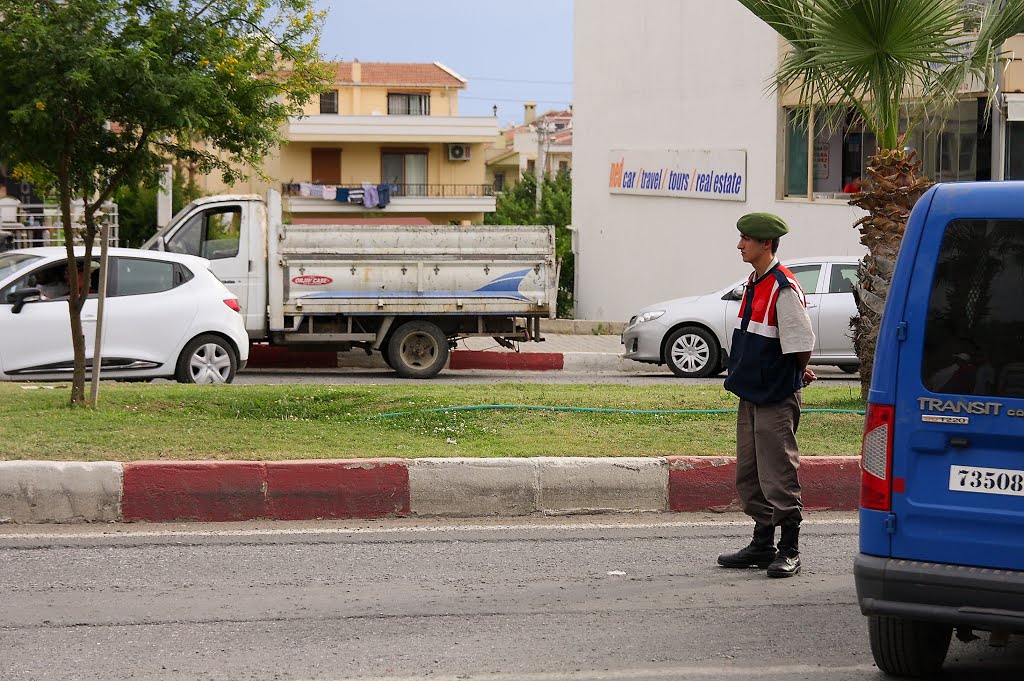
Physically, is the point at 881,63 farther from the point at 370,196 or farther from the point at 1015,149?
the point at 370,196

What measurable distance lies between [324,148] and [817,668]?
5641 centimetres

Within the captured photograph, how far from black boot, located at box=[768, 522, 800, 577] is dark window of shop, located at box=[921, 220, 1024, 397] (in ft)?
6.61

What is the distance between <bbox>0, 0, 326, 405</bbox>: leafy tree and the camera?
8664 millimetres

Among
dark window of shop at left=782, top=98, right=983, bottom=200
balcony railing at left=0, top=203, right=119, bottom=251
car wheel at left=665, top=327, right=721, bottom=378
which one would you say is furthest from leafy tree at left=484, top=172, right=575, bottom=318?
car wheel at left=665, top=327, right=721, bottom=378

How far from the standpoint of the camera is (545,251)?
16688 millimetres

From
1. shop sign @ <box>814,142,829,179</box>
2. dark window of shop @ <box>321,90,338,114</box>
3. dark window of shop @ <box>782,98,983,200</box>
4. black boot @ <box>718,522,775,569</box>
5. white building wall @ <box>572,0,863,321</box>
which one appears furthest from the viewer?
dark window of shop @ <box>321,90,338,114</box>

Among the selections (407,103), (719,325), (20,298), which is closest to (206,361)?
(20,298)

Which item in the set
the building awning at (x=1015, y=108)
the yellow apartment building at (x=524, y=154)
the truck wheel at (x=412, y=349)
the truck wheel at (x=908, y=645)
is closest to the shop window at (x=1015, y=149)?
the building awning at (x=1015, y=108)

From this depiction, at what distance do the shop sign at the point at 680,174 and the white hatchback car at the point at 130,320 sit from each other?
13490 millimetres

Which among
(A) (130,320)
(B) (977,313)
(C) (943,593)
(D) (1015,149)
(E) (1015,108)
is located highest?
(E) (1015,108)

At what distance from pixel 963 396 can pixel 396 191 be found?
56224mm

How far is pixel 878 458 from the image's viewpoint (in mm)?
4621

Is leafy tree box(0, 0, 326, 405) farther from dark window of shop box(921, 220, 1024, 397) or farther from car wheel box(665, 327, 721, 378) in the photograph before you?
car wheel box(665, 327, 721, 378)

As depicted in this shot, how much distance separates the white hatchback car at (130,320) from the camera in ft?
44.5
